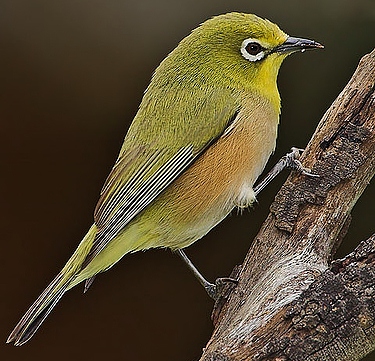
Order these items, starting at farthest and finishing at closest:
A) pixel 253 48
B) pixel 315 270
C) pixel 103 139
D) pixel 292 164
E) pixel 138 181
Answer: pixel 103 139 < pixel 253 48 < pixel 138 181 < pixel 292 164 < pixel 315 270

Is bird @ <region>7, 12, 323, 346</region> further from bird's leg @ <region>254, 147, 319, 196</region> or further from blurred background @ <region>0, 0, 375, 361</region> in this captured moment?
blurred background @ <region>0, 0, 375, 361</region>

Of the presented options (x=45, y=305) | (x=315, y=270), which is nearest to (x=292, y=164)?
(x=315, y=270)

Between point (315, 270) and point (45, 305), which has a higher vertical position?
point (45, 305)

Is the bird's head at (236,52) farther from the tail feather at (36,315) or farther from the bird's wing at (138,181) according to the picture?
the tail feather at (36,315)

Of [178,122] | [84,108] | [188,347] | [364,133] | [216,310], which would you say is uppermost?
[84,108]

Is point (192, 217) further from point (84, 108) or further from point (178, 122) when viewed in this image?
point (84, 108)

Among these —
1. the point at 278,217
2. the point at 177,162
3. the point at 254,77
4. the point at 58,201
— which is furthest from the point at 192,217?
the point at 58,201

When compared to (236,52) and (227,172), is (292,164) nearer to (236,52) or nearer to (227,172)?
(227,172)
